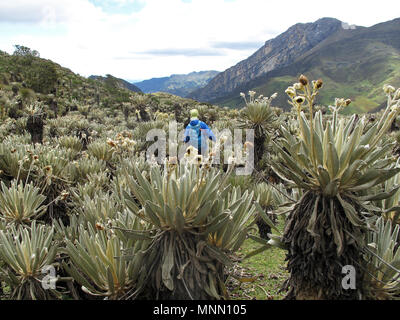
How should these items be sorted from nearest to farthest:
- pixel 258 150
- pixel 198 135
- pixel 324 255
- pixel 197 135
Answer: pixel 324 255
pixel 197 135
pixel 198 135
pixel 258 150

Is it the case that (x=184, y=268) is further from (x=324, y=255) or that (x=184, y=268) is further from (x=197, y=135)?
(x=197, y=135)

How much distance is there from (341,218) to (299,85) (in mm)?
1010

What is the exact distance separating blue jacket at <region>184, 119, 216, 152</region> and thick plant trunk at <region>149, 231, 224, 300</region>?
4.88 metres

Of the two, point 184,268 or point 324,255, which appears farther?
point 184,268

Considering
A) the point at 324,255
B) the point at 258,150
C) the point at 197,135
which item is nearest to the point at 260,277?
the point at 324,255

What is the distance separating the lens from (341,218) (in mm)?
2193

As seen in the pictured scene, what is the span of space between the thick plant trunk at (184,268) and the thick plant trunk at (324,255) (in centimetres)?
67

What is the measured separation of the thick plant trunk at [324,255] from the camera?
7.06 feet

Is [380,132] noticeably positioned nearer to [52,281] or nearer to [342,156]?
[342,156]

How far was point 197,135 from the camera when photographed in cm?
740

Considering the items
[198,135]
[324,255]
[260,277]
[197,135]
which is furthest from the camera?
[198,135]

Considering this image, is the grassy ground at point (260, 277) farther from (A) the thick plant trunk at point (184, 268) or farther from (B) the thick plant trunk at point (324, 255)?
(B) the thick plant trunk at point (324, 255)

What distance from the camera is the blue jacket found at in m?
7.33

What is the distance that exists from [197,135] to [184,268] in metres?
5.32
